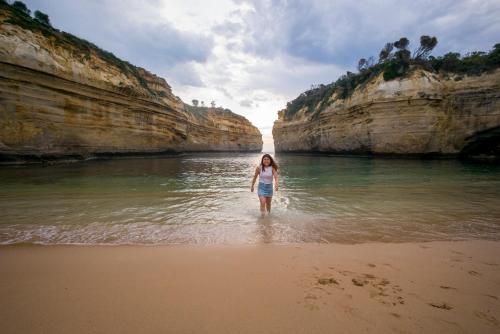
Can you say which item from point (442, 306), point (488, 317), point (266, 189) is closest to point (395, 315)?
point (442, 306)

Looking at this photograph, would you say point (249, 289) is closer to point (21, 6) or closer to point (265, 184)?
point (265, 184)

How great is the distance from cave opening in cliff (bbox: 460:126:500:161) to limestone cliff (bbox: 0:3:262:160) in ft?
102

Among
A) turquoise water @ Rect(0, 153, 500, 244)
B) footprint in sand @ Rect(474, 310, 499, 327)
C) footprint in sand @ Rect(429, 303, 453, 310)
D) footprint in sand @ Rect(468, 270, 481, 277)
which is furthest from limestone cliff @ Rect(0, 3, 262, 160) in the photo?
footprint in sand @ Rect(468, 270, 481, 277)

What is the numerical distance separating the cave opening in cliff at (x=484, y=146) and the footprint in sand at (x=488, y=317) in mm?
25713

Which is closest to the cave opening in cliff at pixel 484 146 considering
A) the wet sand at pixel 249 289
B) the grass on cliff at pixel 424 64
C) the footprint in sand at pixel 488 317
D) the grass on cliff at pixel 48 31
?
the grass on cliff at pixel 424 64

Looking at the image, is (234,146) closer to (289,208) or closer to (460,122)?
(460,122)

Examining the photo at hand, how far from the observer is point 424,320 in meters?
1.61

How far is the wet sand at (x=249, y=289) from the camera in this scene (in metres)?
1.57

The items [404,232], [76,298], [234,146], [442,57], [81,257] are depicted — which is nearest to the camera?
[76,298]

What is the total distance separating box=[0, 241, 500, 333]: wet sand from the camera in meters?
1.57

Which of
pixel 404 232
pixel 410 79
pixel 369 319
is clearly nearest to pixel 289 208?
pixel 404 232

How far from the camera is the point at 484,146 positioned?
67.5 ft

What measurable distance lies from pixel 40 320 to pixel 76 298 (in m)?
0.26

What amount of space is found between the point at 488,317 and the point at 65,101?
21.5m
